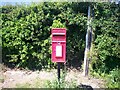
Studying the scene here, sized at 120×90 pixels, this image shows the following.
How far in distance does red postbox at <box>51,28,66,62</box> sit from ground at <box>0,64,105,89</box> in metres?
1.08

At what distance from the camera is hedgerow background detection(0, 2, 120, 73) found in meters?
6.98

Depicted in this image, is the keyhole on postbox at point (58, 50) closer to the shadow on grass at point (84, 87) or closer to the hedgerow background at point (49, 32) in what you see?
the shadow on grass at point (84, 87)

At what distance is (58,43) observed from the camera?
573cm

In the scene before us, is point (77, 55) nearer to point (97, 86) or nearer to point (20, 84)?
point (97, 86)

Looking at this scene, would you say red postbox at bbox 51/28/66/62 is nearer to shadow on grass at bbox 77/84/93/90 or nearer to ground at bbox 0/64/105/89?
shadow on grass at bbox 77/84/93/90

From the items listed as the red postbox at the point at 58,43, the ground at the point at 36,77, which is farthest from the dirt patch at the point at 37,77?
the red postbox at the point at 58,43

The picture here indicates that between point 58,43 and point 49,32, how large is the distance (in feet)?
5.05

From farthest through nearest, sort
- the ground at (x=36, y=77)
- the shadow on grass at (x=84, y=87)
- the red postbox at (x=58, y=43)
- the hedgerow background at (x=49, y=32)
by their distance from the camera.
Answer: the hedgerow background at (x=49, y=32), the ground at (x=36, y=77), the shadow on grass at (x=84, y=87), the red postbox at (x=58, y=43)

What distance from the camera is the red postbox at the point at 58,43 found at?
5668mm

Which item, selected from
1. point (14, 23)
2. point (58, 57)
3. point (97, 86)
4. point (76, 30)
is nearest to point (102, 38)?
point (76, 30)

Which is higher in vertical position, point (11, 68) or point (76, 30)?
point (76, 30)

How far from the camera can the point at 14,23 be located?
713 centimetres

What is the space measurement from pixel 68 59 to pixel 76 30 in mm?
750

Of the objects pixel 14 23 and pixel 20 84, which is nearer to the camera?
pixel 20 84
